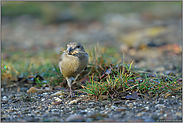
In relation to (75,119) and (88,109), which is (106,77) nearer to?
(88,109)

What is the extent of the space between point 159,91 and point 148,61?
2.53 m

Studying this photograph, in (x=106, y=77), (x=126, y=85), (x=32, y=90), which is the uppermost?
(x=106, y=77)

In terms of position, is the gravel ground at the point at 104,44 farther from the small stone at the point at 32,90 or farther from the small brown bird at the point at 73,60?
the small brown bird at the point at 73,60

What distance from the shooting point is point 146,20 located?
10875mm

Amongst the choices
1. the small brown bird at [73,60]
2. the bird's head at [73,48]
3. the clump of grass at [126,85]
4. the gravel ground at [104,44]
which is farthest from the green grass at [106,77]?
the bird's head at [73,48]

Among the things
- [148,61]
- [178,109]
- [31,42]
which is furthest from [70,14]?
[178,109]

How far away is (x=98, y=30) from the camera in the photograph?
33.4 feet

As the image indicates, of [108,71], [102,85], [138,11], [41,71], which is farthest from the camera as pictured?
[138,11]

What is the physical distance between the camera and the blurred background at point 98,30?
6.94 meters

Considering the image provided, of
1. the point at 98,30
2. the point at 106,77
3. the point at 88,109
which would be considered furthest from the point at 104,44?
the point at 88,109

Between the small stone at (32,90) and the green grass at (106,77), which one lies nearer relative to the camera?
the green grass at (106,77)

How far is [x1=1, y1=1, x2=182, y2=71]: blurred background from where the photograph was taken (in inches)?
273

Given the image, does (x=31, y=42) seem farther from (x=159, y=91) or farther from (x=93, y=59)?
(x=159, y=91)

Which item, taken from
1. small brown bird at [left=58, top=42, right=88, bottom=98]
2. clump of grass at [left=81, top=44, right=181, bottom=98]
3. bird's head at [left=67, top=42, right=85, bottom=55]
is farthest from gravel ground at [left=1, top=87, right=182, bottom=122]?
bird's head at [left=67, top=42, right=85, bottom=55]
